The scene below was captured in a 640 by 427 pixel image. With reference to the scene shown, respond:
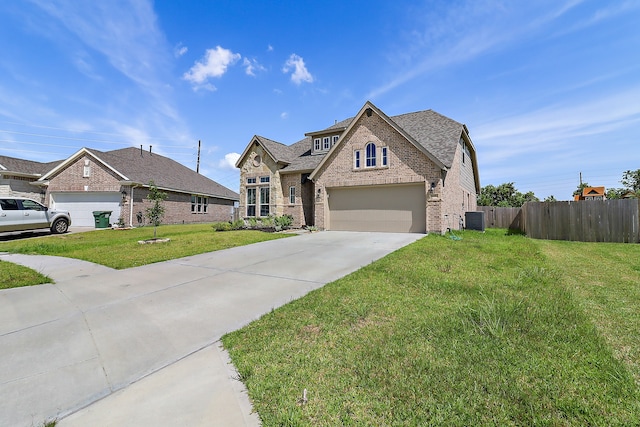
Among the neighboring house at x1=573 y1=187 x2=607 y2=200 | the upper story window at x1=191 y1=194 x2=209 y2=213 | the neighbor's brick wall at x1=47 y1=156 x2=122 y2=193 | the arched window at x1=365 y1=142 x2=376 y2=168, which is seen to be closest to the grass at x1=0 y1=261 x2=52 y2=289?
the arched window at x1=365 y1=142 x2=376 y2=168

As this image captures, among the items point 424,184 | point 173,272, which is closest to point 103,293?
point 173,272

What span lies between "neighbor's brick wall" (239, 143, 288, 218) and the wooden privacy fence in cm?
1473

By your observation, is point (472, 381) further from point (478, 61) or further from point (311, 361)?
point (478, 61)

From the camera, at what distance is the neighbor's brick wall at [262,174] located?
61.0 ft

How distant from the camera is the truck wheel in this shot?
48.2 feet

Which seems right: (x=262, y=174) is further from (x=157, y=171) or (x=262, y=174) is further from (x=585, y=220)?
(x=585, y=220)

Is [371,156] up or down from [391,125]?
down

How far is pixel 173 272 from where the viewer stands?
661 cm

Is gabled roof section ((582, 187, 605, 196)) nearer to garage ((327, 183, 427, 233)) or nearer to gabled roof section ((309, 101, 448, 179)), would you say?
gabled roof section ((309, 101, 448, 179))

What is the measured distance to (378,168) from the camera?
1473 cm

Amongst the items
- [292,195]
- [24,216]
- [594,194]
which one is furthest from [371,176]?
[594,194]

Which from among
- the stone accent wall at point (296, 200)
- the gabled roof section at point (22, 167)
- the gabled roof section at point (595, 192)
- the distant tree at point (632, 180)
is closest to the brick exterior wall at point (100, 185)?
the gabled roof section at point (22, 167)

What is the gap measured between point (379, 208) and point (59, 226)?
18.2m

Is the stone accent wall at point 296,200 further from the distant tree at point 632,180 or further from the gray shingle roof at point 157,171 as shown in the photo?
the distant tree at point 632,180
